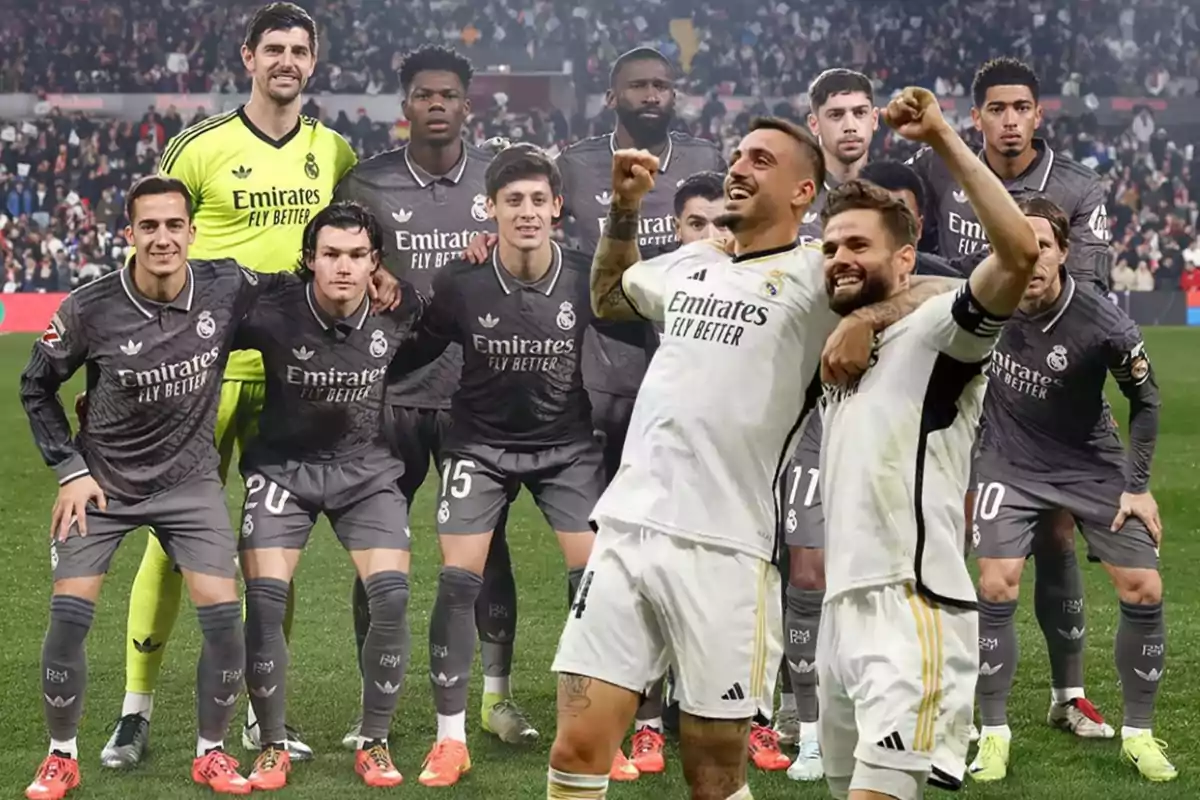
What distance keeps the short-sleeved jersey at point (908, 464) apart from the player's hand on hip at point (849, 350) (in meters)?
0.06

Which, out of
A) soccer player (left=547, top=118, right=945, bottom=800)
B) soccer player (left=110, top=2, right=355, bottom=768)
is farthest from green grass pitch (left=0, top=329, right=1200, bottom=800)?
soccer player (left=547, top=118, right=945, bottom=800)

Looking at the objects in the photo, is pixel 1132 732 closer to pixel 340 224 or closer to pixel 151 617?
pixel 340 224

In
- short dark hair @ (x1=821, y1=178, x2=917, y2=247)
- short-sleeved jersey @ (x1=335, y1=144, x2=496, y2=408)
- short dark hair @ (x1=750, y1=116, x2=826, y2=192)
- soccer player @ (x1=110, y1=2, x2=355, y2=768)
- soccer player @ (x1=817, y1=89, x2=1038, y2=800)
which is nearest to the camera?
soccer player @ (x1=817, y1=89, x2=1038, y2=800)

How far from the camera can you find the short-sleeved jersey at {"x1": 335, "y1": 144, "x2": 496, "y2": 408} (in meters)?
6.78

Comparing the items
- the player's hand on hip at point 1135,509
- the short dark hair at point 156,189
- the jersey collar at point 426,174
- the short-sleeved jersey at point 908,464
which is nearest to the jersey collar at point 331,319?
the short dark hair at point 156,189

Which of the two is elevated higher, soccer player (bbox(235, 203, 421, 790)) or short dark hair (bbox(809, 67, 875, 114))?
short dark hair (bbox(809, 67, 875, 114))

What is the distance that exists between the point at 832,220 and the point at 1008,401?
2.28 meters

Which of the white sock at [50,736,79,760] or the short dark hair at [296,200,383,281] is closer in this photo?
the white sock at [50,736,79,760]

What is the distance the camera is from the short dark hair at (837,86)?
6512mm

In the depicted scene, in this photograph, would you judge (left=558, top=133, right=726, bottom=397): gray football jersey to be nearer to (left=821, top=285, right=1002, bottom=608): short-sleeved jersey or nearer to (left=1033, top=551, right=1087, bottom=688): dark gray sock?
(left=1033, top=551, right=1087, bottom=688): dark gray sock

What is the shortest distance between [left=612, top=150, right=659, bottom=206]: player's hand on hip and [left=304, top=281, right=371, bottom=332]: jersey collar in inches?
69.4

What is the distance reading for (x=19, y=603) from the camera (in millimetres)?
9141

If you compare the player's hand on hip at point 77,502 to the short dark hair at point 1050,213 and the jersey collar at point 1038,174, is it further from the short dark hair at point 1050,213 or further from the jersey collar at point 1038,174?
the jersey collar at point 1038,174

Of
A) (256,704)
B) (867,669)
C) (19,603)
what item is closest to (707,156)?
(256,704)
